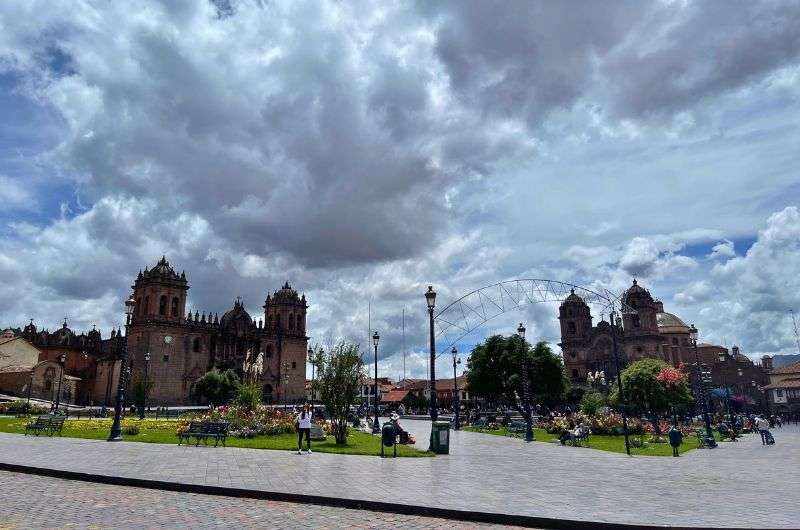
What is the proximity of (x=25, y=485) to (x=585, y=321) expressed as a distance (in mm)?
95249

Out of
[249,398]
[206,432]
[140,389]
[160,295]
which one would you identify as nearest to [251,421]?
[206,432]

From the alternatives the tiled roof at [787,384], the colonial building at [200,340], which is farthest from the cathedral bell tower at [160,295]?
the tiled roof at [787,384]

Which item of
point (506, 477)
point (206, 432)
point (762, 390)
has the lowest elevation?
point (506, 477)

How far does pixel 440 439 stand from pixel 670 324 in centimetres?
9434

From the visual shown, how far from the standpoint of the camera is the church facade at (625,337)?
8725 centimetres

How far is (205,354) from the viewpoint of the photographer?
7931 cm

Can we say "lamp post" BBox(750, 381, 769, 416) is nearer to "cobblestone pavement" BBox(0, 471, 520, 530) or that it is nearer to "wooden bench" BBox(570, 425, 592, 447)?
"wooden bench" BBox(570, 425, 592, 447)

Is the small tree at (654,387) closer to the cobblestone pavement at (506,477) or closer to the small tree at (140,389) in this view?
the cobblestone pavement at (506,477)

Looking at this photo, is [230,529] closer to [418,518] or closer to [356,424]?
[418,518]

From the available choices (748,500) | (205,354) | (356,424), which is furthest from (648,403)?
(205,354)

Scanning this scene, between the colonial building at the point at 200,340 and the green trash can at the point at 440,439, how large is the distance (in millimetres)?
45348

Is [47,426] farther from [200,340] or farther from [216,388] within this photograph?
[200,340]

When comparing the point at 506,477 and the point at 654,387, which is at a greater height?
the point at 654,387

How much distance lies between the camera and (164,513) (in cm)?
845
